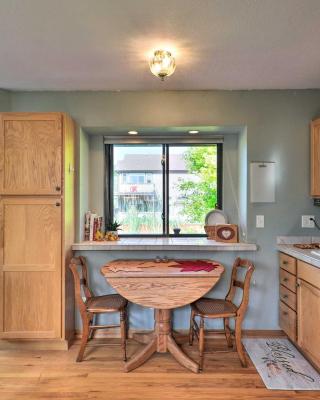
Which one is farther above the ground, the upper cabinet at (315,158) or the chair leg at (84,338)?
the upper cabinet at (315,158)

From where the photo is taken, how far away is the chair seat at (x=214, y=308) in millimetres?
2176

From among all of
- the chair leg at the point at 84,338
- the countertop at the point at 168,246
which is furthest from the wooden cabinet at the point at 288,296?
the chair leg at the point at 84,338

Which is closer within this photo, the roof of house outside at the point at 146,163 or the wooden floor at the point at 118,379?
the wooden floor at the point at 118,379

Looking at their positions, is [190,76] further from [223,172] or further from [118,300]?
[118,300]

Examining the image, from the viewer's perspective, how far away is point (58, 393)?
6.21 feet

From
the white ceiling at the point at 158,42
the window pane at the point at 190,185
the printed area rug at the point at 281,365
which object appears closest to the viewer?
the white ceiling at the point at 158,42

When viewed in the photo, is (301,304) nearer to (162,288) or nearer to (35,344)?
(162,288)

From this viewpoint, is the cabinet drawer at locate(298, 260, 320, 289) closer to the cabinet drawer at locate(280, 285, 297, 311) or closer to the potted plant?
the cabinet drawer at locate(280, 285, 297, 311)

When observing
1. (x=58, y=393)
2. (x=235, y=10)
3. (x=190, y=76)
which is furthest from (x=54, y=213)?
(x=235, y=10)

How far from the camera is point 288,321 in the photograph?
2381 mm

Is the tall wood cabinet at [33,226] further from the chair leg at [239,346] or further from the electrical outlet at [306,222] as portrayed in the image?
the electrical outlet at [306,222]

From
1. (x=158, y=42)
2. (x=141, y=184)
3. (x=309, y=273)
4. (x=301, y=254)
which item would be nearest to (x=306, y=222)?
(x=301, y=254)

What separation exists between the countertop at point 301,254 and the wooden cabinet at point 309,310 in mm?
44

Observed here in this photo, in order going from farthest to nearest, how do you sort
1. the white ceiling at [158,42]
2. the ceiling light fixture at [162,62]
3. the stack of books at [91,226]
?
1. the stack of books at [91,226]
2. the ceiling light fixture at [162,62]
3. the white ceiling at [158,42]
